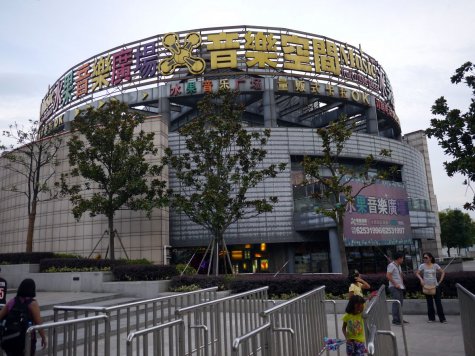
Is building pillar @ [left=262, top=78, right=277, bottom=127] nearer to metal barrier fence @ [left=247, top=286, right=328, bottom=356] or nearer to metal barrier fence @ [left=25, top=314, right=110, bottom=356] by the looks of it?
metal barrier fence @ [left=247, top=286, right=328, bottom=356]

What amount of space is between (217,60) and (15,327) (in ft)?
85.3

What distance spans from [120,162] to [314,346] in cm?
1569

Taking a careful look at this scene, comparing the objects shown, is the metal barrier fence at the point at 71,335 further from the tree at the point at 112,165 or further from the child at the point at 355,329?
the tree at the point at 112,165

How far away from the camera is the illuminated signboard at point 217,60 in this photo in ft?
95.5

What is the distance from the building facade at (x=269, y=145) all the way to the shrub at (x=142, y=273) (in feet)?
19.7

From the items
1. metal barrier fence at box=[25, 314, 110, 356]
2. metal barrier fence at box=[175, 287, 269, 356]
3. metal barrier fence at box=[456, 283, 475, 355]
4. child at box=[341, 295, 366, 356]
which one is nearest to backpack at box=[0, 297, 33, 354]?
metal barrier fence at box=[25, 314, 110, 356]

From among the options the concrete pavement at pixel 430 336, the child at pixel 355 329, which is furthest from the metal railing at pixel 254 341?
the concrete pavement at pixel 430 336

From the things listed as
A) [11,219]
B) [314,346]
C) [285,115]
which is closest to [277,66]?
[285,115]

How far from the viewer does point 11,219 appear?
28.5 meters

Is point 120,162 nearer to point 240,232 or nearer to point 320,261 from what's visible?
point 240,232

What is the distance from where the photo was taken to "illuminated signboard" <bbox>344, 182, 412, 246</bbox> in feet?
74.9

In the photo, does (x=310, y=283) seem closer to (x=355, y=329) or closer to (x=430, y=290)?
(x=430, y=290)

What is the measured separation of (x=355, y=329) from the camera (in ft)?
18.0

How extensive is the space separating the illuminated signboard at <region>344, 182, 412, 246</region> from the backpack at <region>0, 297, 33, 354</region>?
62.7 feet
